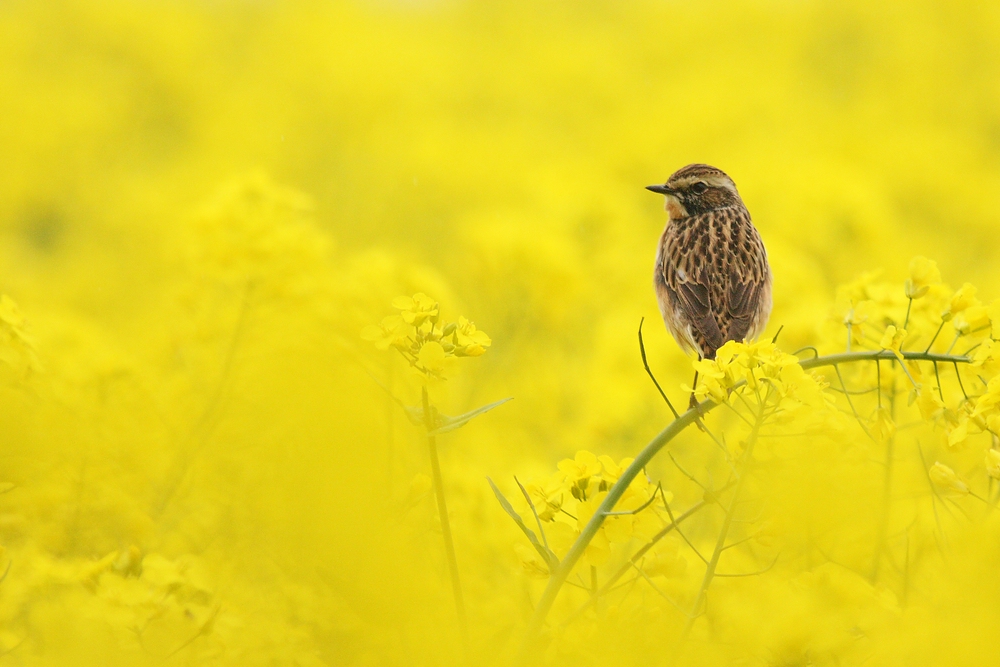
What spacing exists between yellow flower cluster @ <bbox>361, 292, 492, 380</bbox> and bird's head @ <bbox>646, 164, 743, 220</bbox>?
1.75 meters

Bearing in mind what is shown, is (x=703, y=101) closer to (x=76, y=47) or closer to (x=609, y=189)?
(x=609, y=189)

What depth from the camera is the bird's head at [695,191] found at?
3439 mm

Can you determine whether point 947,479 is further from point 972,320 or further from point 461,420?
point 461,420

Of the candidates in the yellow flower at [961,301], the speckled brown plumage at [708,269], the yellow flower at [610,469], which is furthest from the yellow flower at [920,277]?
the yellow flower at [610,469]

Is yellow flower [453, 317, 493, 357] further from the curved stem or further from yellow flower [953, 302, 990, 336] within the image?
yellow flower [953, 302, 990, 336]

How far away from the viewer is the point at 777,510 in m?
1.93

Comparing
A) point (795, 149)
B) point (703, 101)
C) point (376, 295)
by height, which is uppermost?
point (703, 101)

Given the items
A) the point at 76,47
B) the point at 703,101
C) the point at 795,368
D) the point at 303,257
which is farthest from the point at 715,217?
the point at 76,47

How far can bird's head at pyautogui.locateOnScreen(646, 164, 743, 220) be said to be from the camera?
3.44 m

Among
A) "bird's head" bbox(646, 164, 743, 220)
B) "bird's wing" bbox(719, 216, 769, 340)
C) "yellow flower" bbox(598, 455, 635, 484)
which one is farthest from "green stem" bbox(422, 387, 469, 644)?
"bird's head" bbox(646, 164, 743, 220)

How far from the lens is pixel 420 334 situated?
1.83 meters

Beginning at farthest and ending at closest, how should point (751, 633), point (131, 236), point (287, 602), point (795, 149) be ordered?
point (795, 149)
point (131, 236)
point (287, 602)
point (751, 633)

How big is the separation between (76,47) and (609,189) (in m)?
4.98

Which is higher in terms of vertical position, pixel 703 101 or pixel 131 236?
pixel 703 101
